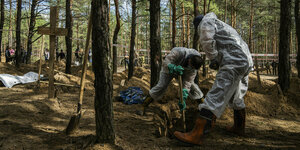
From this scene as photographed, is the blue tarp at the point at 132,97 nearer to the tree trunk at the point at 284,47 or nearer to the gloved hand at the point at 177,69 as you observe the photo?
the gloved hand at the point at 177,69

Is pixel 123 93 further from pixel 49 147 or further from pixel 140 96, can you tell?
pixel 49 147

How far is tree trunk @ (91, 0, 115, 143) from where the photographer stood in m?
2.38

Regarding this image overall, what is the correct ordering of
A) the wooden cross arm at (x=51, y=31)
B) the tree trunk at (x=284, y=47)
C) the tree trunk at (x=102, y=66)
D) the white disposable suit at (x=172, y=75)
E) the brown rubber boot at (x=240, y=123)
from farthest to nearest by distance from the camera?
the tree trunk at (x=284, y=47), the wooden cross arm at (x=51, y=31), the white disposable suit at (x=172, y=75), the brown rubber boot at (x=240, y=123), the tree trunk at (x=102, y=66)

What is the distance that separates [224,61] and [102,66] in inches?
69.7

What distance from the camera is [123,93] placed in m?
6.34

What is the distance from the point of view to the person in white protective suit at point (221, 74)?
2746 mm

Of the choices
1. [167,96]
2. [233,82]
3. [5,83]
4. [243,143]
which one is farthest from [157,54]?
[5,83]

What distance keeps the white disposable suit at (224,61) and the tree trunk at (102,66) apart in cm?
132

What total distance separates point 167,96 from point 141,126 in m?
2.33

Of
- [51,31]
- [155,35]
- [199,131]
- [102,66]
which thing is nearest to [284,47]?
[155,35]

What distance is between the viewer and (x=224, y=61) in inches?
117

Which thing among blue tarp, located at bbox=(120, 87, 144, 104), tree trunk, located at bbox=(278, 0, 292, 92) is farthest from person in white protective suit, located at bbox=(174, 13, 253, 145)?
tree trunk, located at bbox=(278, 0, 292, 92)

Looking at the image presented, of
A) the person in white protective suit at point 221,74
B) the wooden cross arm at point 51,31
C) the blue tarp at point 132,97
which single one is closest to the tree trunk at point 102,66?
the person in white protective suit at point 221,74

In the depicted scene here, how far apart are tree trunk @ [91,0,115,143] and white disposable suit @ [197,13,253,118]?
1317 mm
